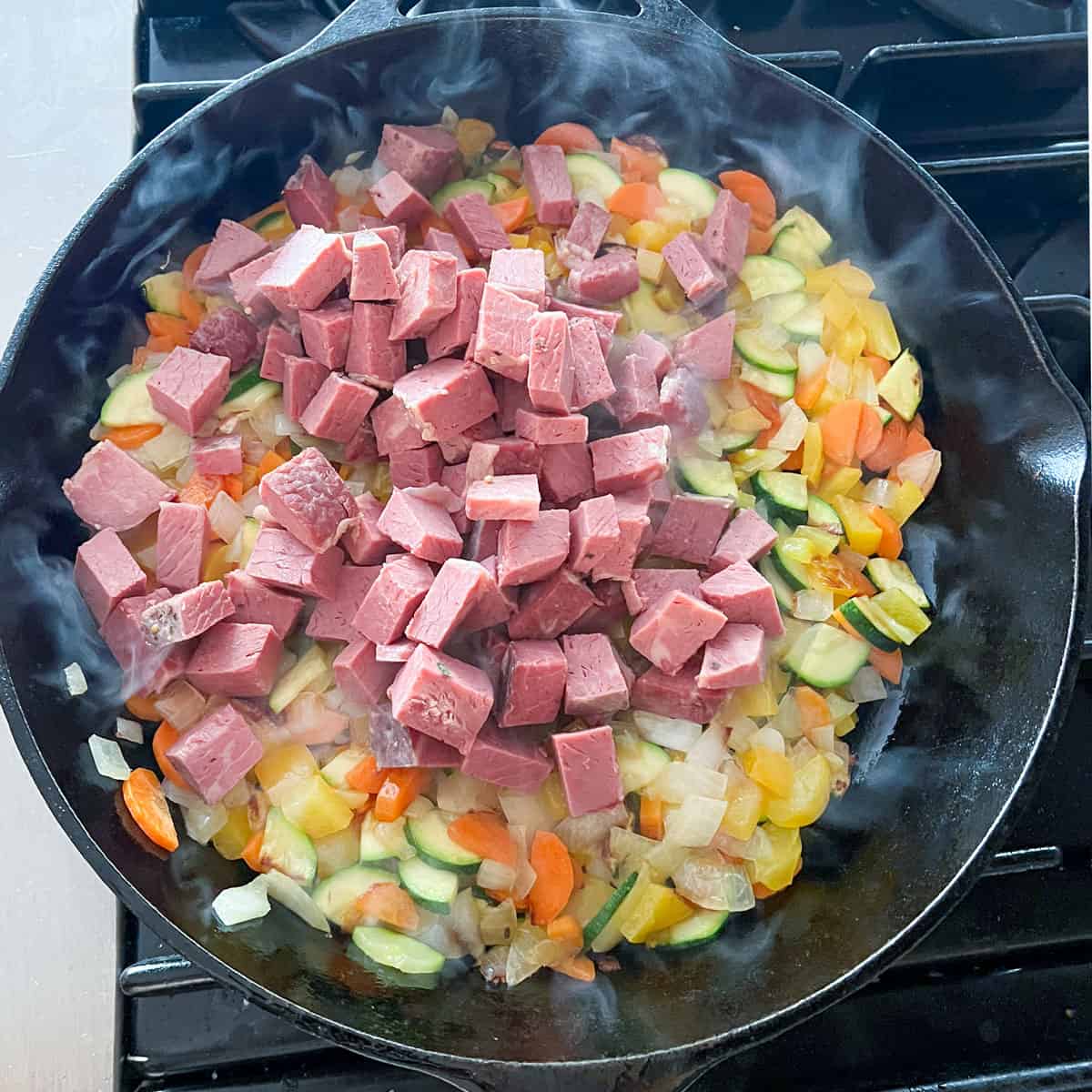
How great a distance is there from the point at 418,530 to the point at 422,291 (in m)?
0.51

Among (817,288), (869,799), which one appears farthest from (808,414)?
(869,799)

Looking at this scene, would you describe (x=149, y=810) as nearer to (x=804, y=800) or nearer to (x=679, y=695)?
(x=679, y=695)

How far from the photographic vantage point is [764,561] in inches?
96.4

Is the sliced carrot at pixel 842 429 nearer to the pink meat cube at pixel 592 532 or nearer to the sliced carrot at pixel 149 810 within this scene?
the pink meat cube at pixel 592 532

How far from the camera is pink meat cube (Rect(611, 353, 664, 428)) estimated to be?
2391 mm

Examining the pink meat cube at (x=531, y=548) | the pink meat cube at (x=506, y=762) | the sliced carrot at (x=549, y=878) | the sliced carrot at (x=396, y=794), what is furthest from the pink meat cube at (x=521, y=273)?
the sliced carrot at (x=549, y=878)

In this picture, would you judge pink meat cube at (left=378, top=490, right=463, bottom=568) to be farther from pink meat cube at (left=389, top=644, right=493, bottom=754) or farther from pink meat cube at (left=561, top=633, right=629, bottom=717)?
pink meat cube at (left=561, top=633, right=629, bottom=717)

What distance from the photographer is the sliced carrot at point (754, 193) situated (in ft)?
8.70

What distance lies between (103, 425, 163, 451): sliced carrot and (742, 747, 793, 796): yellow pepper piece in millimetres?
1520

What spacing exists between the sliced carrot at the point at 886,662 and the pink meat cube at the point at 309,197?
1.65m

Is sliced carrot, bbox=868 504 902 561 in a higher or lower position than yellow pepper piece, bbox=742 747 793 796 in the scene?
higher

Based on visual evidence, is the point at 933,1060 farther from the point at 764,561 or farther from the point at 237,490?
the point at 237,490

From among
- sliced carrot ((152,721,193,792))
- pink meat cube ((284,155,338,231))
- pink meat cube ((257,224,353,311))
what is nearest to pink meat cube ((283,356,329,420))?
pink meat cube ((257,224,353,311))

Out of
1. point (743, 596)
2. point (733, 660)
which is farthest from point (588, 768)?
point (743, 596)
